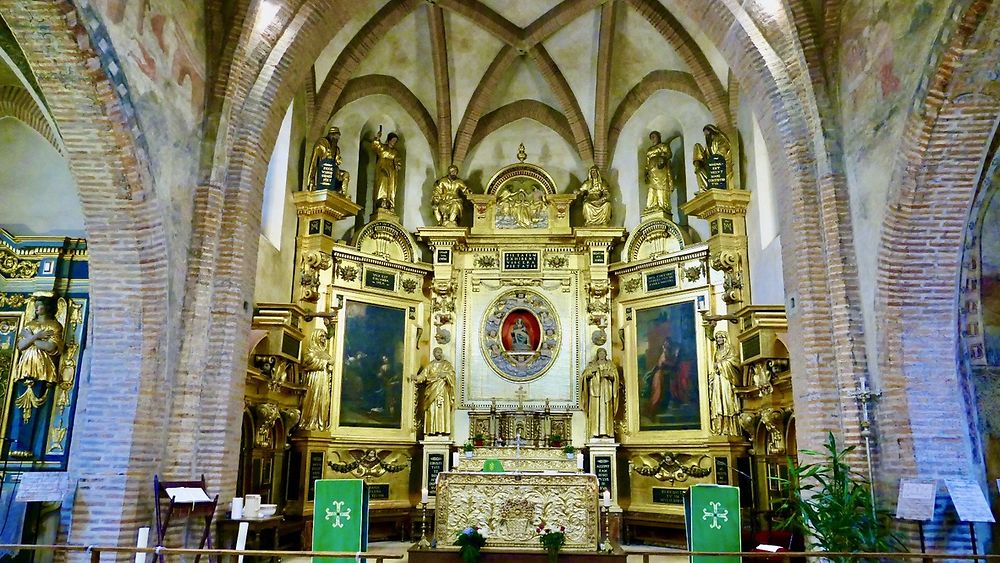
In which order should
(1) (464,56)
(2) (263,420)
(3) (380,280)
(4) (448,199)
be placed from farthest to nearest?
(1) (464,56) < (4) (448,199) < (3) (380,280) < (2) (263,420)

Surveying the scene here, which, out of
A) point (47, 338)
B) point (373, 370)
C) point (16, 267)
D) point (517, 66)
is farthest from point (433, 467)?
point (517, 66)

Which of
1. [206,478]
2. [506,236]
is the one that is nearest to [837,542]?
[206,478]

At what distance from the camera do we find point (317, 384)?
40.6 feet

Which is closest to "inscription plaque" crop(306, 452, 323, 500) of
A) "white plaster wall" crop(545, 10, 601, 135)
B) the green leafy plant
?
the green leafy plant

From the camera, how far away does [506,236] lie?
14.4 m

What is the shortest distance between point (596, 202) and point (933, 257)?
7.50 meters

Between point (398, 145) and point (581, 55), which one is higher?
point (581, 55)

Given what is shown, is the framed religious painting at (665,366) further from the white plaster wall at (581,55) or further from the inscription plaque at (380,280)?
the inscription plaque at (380,280)

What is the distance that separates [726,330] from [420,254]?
570cm

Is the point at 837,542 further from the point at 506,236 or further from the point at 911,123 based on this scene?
the point at 506,236

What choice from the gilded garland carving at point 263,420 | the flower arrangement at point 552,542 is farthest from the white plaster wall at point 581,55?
the flower arrangement at point 552,542

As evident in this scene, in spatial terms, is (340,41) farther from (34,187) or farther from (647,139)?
(647,139)

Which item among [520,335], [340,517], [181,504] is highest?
[520,335]

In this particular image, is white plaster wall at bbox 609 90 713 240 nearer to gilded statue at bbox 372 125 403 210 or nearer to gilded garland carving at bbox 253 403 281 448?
gilded statue at bbox 372 125 403 210
